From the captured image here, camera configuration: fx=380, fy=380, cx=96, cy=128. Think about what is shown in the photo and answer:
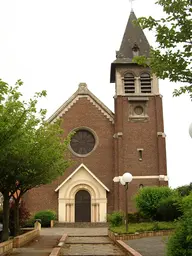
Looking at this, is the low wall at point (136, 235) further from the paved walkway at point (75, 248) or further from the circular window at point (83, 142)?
the circular window at point (83, 142)

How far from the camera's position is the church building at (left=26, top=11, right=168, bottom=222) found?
3597 centimetres

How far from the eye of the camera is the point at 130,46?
136 ft

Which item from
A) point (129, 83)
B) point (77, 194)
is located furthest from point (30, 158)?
point (129, 83)

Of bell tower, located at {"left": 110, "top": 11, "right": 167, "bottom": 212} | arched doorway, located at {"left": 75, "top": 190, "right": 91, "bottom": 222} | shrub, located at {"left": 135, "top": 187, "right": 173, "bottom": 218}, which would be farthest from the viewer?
arched doorway, located at {"left": 75, "top": 190, "right": 91, "bottom": 222}

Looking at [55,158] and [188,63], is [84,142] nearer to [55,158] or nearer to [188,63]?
[55,158]

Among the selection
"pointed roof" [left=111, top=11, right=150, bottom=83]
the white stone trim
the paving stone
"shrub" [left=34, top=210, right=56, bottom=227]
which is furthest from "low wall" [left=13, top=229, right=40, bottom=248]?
"pointed roof" [left=111, top=11, right=150, bottom=83]

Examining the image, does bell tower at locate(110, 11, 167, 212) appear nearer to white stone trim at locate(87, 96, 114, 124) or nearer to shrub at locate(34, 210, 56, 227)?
white stone trim at locate(87, 96, 114, 124)

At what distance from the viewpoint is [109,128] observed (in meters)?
38.2

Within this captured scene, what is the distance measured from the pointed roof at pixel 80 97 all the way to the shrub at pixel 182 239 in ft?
102

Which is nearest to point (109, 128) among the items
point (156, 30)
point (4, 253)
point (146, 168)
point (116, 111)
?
point (116, 111)

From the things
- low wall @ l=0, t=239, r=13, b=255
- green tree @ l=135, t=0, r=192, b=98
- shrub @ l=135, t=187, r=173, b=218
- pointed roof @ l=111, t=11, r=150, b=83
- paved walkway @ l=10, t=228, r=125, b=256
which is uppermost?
pointed roof @ l=111, t=11, r=150, b=83

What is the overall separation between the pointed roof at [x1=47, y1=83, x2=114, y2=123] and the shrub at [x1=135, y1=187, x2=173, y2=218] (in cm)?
A: 1391

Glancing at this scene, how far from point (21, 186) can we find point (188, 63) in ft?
41.8

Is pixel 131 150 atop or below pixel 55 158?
atop
